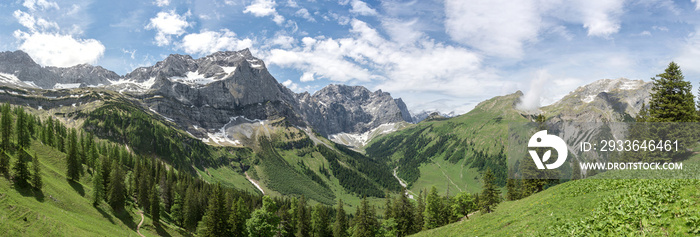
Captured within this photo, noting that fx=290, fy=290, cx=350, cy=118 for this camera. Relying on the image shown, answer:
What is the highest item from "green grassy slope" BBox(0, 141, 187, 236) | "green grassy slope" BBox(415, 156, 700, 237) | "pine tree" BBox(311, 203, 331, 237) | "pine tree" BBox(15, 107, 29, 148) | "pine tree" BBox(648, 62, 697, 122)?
"pine tree" BBox(648, 62, 697, 122)

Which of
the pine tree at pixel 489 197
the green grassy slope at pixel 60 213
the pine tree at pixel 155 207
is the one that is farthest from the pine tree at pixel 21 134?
the pine tree at pixel 489 197

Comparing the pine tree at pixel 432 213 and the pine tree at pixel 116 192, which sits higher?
the pine tree at pixel 116 192

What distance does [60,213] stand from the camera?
188 feet

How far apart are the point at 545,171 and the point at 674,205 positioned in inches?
2317

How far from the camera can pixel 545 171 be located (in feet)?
222

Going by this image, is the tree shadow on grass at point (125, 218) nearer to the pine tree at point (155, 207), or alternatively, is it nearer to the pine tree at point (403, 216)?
the pine tree at point (155, 207)

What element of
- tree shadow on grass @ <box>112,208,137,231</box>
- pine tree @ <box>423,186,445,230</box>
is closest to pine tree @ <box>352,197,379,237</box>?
pine tree @ <box>423,186,445,230</box>

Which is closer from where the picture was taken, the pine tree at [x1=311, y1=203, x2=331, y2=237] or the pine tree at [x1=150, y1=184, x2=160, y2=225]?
the pine tree at [x1=150, y1=184, x2=160, y2=225]

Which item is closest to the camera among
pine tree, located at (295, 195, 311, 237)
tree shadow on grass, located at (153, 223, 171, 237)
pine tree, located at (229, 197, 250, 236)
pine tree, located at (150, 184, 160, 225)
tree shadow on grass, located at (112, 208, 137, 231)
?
pine tree, located at (229, 197, 250, 236)

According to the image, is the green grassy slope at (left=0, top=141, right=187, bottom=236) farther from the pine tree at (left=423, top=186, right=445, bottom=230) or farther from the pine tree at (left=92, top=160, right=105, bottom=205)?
the pine tree at (left=423, top=186, right=445, bottom=230)

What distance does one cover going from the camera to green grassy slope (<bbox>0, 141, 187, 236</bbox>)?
1876 inches

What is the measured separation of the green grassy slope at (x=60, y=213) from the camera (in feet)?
156

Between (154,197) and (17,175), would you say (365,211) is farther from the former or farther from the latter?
(17,175)

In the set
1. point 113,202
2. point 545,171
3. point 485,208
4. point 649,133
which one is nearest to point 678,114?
point 649,133
